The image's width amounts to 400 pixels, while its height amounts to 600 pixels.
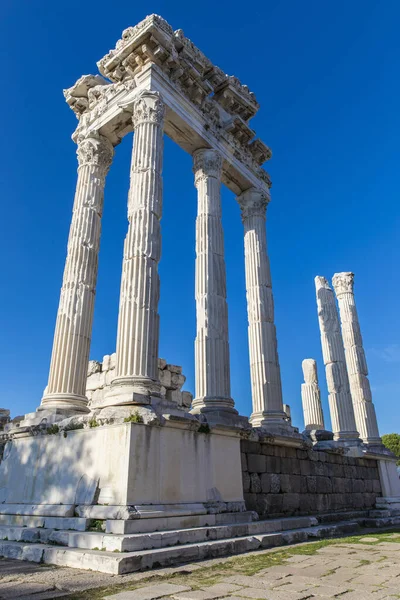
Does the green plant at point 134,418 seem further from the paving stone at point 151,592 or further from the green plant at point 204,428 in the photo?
the paving stone at point 151,592

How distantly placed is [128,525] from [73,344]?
214 inches

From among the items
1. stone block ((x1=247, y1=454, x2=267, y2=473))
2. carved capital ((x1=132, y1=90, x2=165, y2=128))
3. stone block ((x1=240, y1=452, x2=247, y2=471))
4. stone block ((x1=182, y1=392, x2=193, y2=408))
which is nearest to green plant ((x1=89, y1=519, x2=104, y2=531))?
stone block ((x1=240, y1=452, x2=247, y2=471))

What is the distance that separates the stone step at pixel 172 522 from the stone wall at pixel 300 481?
1.40m

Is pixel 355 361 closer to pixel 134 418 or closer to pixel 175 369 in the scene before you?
pixel 175 369

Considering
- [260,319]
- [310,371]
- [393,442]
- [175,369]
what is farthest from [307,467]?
[393,442]

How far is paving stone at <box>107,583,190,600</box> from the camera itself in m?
4.52

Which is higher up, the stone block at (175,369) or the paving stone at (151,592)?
the stone block at (175,369)

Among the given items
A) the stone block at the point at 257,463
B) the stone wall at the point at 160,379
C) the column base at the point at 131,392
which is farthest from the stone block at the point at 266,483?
the stone wall at the point at 160,379

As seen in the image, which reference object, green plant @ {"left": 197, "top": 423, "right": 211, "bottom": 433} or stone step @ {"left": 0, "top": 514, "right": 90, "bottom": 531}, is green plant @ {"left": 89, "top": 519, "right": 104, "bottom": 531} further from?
green plant @ {"left": 197, "top": 423, "right": 211, "bottom": 433}

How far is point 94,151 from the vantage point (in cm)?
1386

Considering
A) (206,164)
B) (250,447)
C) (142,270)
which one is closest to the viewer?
(142,270)

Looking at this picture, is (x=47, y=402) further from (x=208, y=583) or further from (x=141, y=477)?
(x=208, y=583)

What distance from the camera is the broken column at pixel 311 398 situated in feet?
76.5

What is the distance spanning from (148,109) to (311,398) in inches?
690
